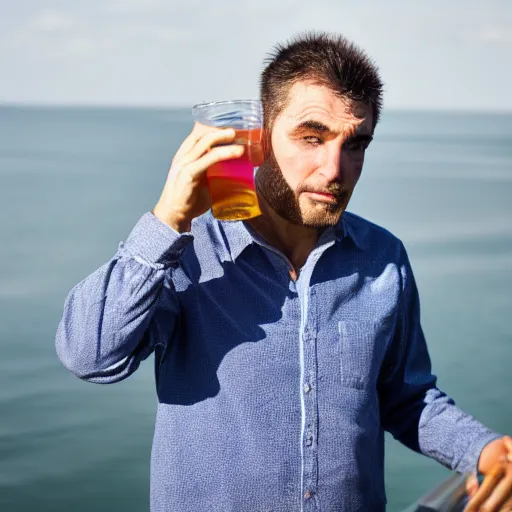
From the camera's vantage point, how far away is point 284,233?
1.98 meters

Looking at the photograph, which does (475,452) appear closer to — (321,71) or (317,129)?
(317,129)

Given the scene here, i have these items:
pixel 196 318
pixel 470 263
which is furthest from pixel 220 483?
pixel 470 263

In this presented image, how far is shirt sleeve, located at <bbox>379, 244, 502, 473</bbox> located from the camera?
6.40ft

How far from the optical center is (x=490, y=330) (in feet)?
20.5

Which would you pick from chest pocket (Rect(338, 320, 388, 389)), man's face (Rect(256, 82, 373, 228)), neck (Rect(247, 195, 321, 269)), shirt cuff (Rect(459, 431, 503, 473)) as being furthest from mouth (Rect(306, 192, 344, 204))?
shirt cuff (Rect(459, 431, 503, 473))

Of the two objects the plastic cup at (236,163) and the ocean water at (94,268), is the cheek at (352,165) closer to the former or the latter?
the plastic cup at (236,163)

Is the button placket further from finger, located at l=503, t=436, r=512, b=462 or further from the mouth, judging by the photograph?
finger, located at l=503, t=436, r=512, b=462

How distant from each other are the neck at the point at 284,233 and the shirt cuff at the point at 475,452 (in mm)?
491

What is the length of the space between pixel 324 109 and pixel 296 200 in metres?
0.18

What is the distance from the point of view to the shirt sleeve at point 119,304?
1.61m

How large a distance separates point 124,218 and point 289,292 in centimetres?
701

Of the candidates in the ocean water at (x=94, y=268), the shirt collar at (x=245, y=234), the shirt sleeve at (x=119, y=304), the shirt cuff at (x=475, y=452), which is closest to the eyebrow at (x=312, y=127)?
the shirt collar at (x=245, y=234)

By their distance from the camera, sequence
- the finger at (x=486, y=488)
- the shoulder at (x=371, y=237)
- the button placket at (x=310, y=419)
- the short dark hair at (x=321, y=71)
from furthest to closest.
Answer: the shoulder at (x=371, y=237) < the short dark hair at (x=321, y=71) < the button placket at (x=310, y=419) < the finger at (x=486, y=488)

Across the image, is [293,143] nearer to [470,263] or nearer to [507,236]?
[470,263]
